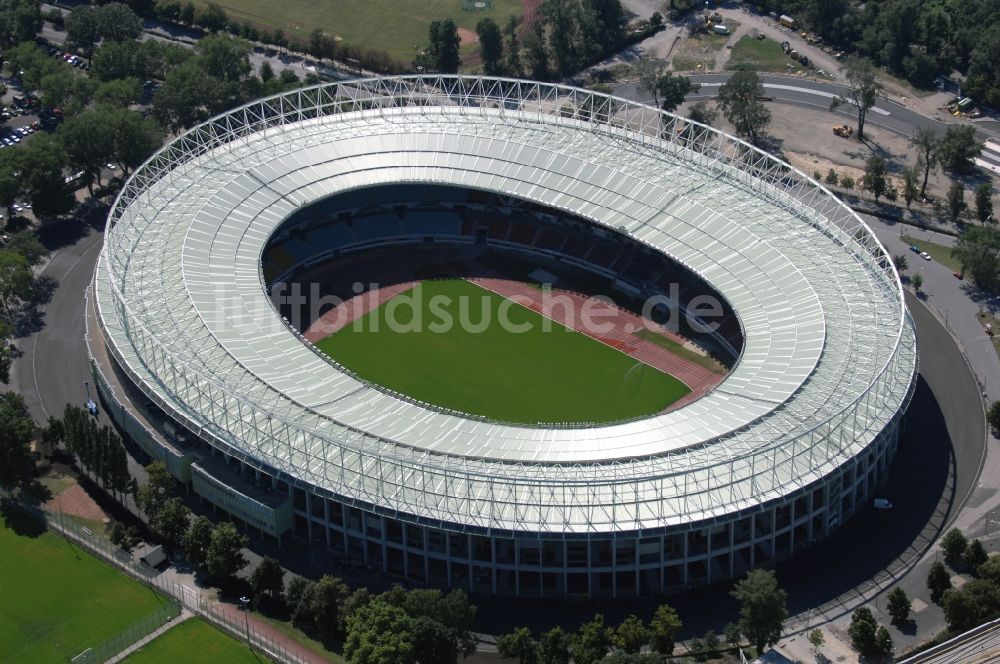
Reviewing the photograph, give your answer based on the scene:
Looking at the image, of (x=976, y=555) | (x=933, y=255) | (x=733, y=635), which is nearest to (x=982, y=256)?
(x=933, y=255)

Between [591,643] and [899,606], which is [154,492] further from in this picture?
[899,606]

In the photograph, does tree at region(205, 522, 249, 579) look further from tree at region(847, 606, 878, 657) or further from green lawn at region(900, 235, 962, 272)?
green lawn at region(900, 235, 962, 272)

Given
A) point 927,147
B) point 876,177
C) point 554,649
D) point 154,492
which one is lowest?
point 554,649

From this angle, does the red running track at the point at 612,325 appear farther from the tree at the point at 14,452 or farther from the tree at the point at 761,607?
the tree at the point at 14,452

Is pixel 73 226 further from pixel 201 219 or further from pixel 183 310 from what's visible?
pixel 183 310

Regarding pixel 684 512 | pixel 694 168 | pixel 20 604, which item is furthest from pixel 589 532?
pixel 694 168
